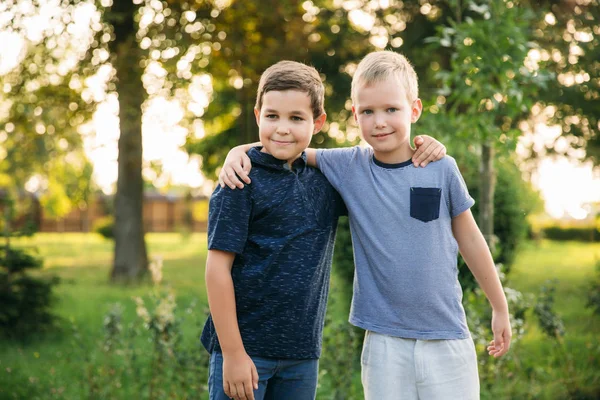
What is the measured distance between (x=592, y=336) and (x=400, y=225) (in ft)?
13.0

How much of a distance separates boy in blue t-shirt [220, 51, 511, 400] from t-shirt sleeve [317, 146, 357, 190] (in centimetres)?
4

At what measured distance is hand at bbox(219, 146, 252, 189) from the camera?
6.95ft

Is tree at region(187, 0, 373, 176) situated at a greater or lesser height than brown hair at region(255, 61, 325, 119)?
greater

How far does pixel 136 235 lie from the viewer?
Result: 11906 mm

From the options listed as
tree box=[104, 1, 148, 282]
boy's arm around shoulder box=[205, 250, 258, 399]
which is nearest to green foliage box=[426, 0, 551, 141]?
boy's arm around shoulder box=[205, 250, 258, 399]

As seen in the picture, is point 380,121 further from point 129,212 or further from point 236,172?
point 129,212

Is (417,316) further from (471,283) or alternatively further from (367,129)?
(471,283)

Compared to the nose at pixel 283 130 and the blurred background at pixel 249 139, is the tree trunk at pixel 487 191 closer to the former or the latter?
the blurred background at pixel 249 139

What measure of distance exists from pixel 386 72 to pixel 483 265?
74 cm

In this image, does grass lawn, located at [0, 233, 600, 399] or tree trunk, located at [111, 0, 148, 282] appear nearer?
grass lawn, located at [0, 233, 600, 399]

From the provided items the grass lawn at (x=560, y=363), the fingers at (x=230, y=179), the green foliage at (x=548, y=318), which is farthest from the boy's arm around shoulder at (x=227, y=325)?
the green foliage at (x=548, y=318)

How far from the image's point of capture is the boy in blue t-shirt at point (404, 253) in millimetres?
2174

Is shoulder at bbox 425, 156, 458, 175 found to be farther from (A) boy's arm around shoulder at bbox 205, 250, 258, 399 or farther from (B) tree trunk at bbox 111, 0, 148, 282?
(B) tree trunk at bbox 111, 0, 148, 282

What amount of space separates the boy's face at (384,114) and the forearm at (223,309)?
0.67 meters
